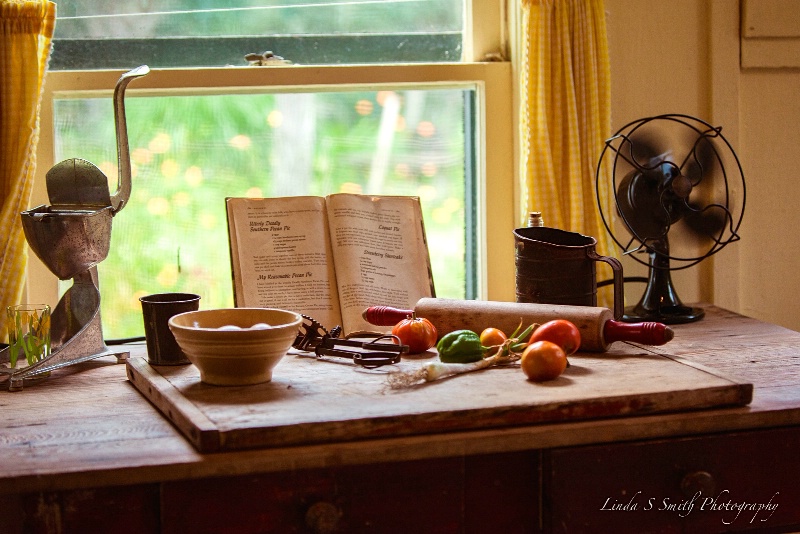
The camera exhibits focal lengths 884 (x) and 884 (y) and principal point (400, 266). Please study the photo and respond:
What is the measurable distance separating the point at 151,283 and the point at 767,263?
145cm

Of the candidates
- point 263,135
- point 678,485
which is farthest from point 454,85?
point 678,485

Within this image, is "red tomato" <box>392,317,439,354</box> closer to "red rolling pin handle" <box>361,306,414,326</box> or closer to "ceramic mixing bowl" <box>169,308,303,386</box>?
"red rolling pin handle" <box>361,306,414,326</box>

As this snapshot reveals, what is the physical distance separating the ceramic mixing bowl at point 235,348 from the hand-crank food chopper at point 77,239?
28 cm

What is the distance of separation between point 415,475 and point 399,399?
0.11 meters

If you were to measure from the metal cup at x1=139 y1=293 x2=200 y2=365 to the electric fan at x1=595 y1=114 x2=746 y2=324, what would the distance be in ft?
2.84

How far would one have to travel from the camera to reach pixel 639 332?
1496mm

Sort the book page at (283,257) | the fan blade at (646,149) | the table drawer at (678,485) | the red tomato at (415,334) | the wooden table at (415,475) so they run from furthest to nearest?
the fan blade at (646,149), the book page at (283,257), the red tomato at (415,334), the table drawer at (678,485), the wooden table at (415,475)

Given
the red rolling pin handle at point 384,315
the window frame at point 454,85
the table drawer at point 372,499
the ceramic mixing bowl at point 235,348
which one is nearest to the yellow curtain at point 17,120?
the window frame at point 454,85

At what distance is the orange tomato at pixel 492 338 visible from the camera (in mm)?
1498

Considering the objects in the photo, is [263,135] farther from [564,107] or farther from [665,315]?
[665,315]

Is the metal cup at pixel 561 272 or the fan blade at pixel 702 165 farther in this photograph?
the fan blade at pixel 702 165

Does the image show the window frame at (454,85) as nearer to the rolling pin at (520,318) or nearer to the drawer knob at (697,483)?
the rolling pin at (520,318)

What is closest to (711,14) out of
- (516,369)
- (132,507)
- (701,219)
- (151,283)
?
(701,219)

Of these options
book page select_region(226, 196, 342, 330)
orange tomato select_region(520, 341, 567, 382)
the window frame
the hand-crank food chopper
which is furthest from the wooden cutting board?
the window frame
